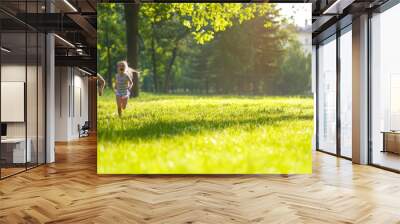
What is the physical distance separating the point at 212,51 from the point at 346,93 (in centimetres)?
391

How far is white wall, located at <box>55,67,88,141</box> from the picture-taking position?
592 inches

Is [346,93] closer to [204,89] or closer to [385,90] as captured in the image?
[385,90]

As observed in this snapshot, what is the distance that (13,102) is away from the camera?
6.86m

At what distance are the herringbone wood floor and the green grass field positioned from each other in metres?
0.22

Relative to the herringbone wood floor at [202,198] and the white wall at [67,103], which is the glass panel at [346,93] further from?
the white wall at [67,103]

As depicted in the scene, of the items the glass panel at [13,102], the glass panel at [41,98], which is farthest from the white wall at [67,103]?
the glass panel at [13,102]

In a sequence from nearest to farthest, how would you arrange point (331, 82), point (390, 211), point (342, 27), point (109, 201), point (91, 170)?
point (390, 211) → point (109, 201) → point (91, 170) → point (342, 27) → point (331, 82)

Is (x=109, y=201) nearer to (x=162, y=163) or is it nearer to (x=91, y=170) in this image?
(x=162, y=163)

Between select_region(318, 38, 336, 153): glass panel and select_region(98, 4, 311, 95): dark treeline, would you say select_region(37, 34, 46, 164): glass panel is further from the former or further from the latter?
select_region(318, 38, 336, 153): glass panel

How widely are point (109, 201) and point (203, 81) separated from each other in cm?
280

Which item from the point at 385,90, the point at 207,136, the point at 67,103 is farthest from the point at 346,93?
the point at 67,103

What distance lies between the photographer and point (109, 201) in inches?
198

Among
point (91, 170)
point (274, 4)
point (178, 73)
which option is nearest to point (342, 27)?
point (274, 4)

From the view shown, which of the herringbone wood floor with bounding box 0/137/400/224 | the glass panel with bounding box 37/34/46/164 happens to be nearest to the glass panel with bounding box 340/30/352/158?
the herringbone wood floor with bounding box 0/137/400/224
